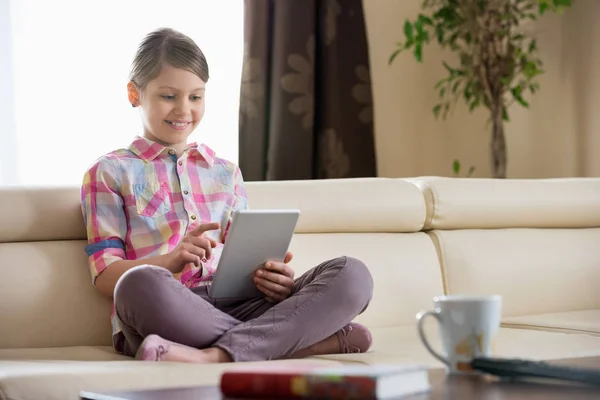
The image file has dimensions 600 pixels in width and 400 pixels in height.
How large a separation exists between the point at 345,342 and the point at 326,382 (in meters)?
0.94

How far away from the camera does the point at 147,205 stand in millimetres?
2016

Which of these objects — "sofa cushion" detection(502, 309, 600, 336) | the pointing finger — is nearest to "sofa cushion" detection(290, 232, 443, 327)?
"sofa cushion" detection(502, 309, 600, 336)

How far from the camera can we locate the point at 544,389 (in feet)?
3.26

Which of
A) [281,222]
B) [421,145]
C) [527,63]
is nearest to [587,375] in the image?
[281,222]

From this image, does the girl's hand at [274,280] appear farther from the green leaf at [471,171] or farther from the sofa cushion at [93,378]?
the green leaf at [471,171]

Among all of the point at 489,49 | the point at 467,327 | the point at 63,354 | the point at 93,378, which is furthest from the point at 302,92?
the point at 467,327

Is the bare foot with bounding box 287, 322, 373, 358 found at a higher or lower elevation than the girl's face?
lower

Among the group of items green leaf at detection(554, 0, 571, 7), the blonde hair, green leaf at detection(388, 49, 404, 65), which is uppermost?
green leaf at detection(554, 0, 571, 7)

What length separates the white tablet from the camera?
1.75 metres

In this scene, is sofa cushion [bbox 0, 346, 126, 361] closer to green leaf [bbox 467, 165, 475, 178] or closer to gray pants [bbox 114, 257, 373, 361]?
gray pants [bbox 114, 257, 373, 361]

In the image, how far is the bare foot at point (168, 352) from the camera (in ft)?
5.35

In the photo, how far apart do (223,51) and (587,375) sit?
93.3 inches

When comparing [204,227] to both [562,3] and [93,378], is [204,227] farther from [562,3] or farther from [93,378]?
[562,3]

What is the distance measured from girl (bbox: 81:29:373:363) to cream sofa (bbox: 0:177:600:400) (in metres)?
0.08
